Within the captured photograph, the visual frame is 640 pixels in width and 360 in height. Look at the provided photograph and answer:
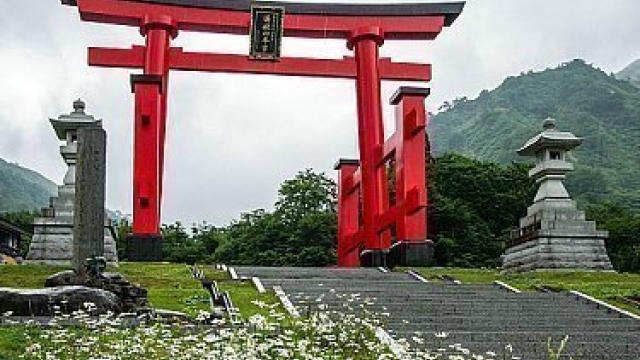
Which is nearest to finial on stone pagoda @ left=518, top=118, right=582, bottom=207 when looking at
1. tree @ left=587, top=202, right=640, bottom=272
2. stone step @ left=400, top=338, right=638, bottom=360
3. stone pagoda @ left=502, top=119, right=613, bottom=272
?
stone pagoda @ left=502, top=119, right=613, bottom=272

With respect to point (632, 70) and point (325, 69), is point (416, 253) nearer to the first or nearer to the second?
point (325, 69)

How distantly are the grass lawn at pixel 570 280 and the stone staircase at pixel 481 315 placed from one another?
2.25ft

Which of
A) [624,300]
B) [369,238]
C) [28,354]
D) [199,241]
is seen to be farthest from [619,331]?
[199,241]

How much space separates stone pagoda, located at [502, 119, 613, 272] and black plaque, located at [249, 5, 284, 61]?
21.7ft

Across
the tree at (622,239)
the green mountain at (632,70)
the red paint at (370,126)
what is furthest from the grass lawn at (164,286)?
the green mountain at (632,70)

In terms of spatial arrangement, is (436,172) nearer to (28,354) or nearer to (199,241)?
(199,241)

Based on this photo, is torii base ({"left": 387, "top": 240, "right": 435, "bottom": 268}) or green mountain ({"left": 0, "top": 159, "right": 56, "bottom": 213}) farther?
green mountain ({"left": 0, "top": 159, "right": 56, "bottom": 213})

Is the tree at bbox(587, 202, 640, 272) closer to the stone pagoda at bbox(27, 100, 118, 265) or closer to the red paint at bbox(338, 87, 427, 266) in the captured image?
the red paint at bbox(338, 87, 427, 266)

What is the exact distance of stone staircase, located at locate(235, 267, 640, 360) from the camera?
9789mm

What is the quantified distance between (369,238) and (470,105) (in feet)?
187

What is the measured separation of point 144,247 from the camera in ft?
68.4

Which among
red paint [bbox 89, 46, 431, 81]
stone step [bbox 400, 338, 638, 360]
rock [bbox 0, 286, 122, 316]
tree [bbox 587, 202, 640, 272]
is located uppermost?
red paint [bbox 89, 46, 431, 81]

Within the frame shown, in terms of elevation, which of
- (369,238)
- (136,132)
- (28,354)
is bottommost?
(28,354)

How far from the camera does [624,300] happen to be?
13734 millimetres
